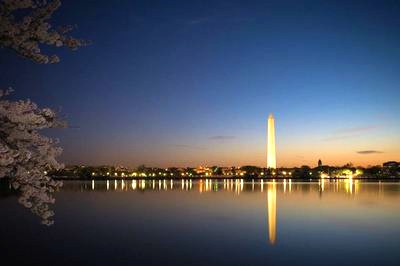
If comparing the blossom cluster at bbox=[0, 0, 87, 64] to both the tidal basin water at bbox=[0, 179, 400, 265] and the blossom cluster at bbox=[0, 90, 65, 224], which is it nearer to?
the blossom cluster at bbox=[0, 90, 65, 224]

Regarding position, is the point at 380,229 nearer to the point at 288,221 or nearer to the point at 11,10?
the point at 288,221

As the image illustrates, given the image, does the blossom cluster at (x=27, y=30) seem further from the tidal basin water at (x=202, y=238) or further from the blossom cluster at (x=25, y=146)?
the tidal basin water at (x=202, y=238)

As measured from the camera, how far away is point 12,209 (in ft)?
136

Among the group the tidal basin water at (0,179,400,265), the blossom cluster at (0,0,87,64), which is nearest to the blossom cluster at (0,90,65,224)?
the blossom cluster at (0,0,87,64)

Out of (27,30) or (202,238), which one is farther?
(202,238)

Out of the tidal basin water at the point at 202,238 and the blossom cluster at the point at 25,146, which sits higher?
the blossom cluster at the point at 25,146

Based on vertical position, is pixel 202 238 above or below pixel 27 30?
below

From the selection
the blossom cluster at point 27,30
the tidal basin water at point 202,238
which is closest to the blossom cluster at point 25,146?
the blossom cluster at point 27,30

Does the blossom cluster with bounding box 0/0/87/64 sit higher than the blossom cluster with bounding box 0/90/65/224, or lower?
higher

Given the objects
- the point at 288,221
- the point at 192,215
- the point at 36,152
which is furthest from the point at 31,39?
the point at 192,215

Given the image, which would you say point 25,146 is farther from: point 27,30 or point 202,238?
point 202,238

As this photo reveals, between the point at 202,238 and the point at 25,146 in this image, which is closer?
the point at 25,146

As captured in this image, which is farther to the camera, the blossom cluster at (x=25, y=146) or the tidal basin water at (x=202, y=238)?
the tidal basin water at (x=202, y=238)

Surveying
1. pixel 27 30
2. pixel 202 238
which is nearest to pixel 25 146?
pixel 27 30
